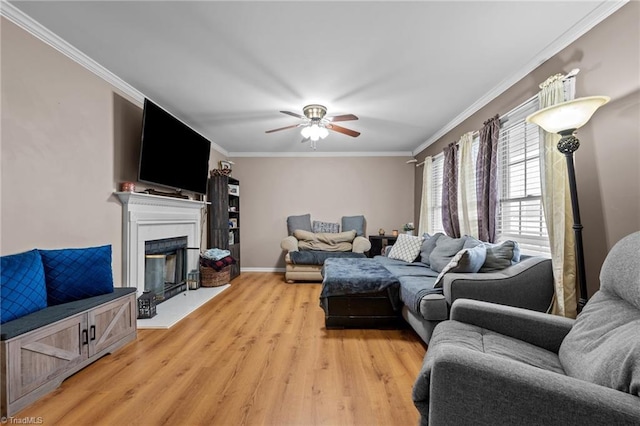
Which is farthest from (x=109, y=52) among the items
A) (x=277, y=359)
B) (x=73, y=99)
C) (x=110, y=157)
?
(x=277, y=359)

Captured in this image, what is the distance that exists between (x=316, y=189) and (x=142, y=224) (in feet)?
11.0

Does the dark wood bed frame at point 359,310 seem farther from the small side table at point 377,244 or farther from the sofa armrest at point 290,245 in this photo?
the small side table at point 377,244

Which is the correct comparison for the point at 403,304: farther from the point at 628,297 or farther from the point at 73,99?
the point at 73,99

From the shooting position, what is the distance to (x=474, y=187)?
3.29m

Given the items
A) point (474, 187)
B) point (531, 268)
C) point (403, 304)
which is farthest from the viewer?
point (474, 187)

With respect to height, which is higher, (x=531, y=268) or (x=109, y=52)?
(x=109, y=52)

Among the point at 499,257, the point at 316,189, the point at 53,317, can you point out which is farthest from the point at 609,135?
the point at 316,189

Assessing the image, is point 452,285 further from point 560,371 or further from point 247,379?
point 247,379

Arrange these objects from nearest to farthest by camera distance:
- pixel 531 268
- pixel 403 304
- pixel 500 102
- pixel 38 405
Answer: pixel 38 405
pixel 531 268
pixel 403 304
pixel 500 102

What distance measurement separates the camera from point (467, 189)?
3389 millimetres

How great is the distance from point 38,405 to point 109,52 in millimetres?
2576

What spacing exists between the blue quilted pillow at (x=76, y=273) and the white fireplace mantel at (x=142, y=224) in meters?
0.62

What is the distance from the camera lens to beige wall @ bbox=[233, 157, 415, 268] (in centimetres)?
573

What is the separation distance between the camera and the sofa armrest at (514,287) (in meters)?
2.06
